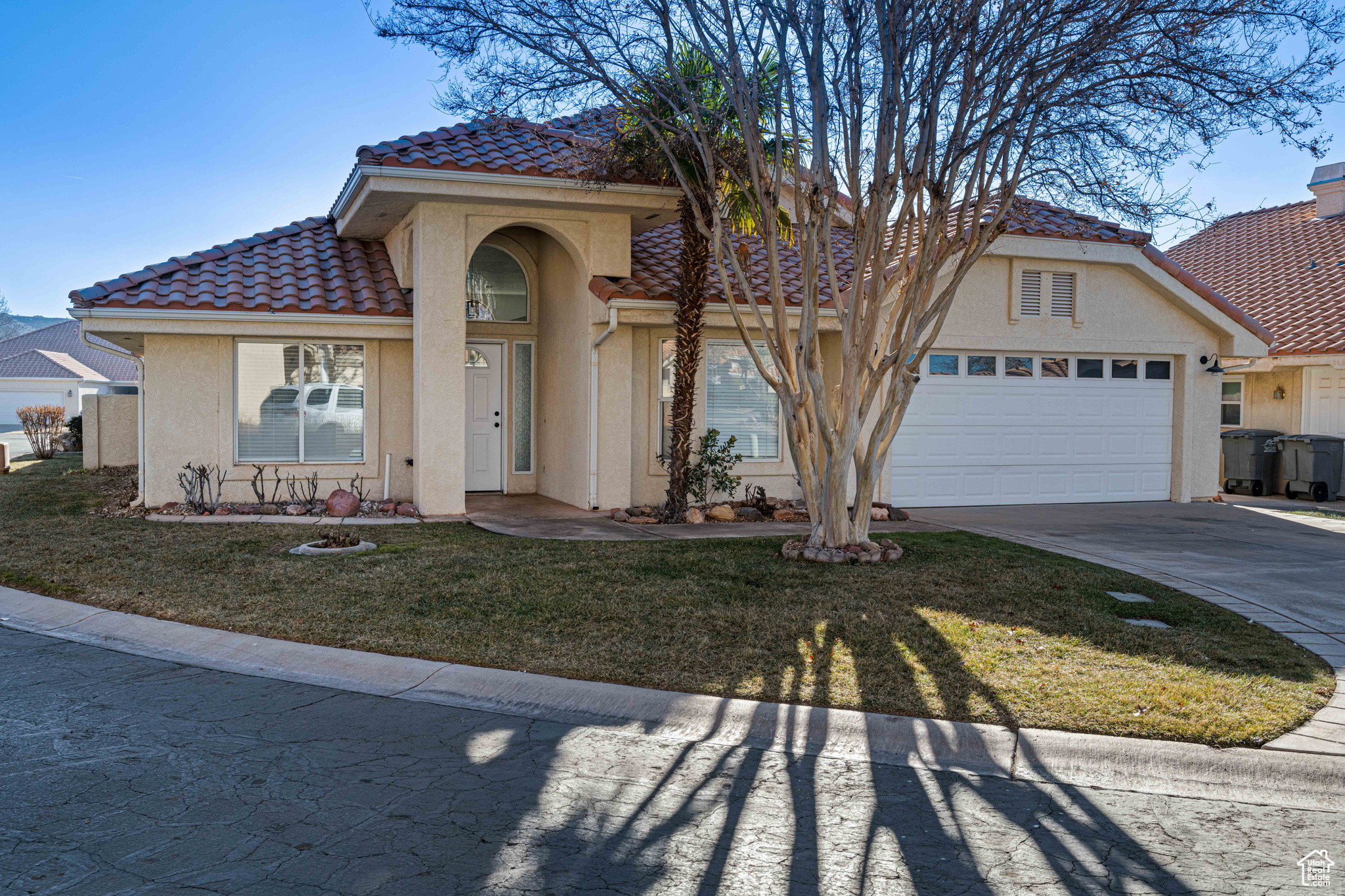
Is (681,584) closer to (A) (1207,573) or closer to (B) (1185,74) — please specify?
(A) (1207,573)

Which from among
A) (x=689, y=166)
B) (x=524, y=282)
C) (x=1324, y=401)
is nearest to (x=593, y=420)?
(x=689, y=166)

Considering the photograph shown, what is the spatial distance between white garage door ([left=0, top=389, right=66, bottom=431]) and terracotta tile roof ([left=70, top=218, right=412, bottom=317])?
34876mm

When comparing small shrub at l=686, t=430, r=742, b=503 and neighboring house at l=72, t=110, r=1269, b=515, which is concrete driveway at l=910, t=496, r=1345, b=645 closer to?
neighboring house at l=72, t=110, r=1269, b=515

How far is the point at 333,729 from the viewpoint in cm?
545

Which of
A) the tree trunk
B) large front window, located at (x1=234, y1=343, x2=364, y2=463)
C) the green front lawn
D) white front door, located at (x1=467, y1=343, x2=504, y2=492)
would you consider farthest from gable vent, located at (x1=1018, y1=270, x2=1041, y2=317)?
large front window, located at (x1=234, y1=343, x2=364, y2=463)

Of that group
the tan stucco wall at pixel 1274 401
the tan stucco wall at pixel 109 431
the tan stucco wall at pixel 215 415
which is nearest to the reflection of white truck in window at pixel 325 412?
the tan stucco wall at pixel 215 415

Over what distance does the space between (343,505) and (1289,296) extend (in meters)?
19.0

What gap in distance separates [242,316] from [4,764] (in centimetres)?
919

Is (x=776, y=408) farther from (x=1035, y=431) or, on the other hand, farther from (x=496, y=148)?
(x=496, y=148)

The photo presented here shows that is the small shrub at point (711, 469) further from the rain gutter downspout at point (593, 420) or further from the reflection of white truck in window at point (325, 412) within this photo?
the reflection of white truck in window at point (325, 412)

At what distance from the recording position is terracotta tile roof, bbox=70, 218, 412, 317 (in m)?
13.0

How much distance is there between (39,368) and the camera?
1671 inches

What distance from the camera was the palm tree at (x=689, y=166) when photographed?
10.8m

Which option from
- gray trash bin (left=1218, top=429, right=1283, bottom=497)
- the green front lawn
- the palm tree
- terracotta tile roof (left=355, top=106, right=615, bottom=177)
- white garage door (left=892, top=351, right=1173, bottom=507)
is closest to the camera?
the green front lawn
